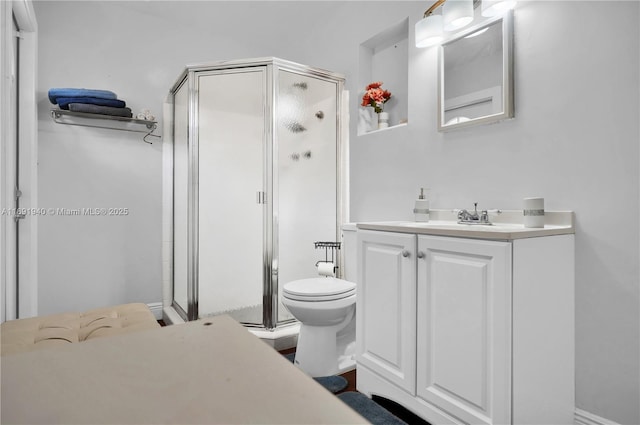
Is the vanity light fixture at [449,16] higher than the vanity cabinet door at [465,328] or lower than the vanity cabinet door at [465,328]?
higher

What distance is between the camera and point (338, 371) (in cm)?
203

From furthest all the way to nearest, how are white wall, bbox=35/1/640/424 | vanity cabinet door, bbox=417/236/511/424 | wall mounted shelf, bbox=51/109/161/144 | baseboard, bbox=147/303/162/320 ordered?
baseboard, bbox=147/303/162/320
wall mounted shelf, bbox=51/109/161/144
white wall, bbox=35/1/640/424
vanity cabinet door, bbox=417/236/511/424

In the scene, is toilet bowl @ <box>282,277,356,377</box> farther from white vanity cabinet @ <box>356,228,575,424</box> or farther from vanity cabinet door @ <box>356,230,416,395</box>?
white vanity cabinet @ <box>356,228,575,424</box>

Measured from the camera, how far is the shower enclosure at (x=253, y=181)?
8.05 ft

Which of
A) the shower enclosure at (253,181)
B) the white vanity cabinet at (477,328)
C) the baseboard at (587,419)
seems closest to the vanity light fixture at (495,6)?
the white vanity cabinet at (477,328)

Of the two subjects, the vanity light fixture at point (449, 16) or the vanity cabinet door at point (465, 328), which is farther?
the vanity light fixture at point (449, 16)

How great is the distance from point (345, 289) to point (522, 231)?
3.39 ft

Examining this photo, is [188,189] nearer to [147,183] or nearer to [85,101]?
[147,183]

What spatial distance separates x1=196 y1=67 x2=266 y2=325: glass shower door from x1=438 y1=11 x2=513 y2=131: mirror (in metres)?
1.20

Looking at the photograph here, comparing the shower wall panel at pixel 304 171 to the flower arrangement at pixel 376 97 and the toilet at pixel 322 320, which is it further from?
the toilet at pixel 322 320

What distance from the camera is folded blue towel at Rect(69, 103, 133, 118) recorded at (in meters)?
2.48

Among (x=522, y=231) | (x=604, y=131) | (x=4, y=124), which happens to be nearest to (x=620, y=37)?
(x=604, y=131)

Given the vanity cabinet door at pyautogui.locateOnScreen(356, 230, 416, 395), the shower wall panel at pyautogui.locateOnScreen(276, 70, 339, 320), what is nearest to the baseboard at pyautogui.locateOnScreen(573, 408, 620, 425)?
the vanity cabinet door at pyautogui.locateOnScreen(356, 230, 416, 395)

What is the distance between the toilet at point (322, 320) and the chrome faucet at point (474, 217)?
2.41ft
